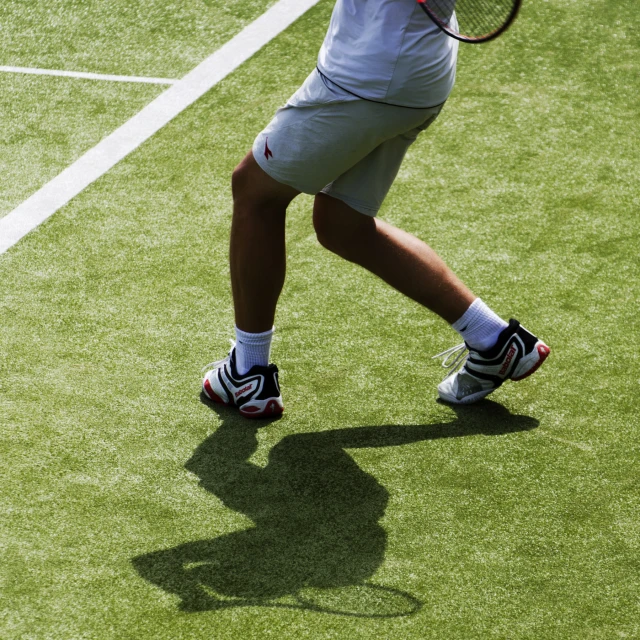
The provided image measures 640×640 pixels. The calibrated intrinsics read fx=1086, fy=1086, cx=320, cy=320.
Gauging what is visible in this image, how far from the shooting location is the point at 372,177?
10.1 feet

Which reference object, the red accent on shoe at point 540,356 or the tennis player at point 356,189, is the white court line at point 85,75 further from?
the red accent on shoe at point 540,356

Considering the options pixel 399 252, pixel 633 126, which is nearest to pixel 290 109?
pixel 399 252

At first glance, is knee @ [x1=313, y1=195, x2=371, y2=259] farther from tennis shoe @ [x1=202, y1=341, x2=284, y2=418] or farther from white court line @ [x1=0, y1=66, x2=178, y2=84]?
white court line @ [x1=0, y1=66, x2=178, y2=84]

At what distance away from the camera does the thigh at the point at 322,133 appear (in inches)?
112

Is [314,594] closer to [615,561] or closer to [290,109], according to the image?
A: [615,561]

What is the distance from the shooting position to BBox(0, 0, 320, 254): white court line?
4289 millimetres

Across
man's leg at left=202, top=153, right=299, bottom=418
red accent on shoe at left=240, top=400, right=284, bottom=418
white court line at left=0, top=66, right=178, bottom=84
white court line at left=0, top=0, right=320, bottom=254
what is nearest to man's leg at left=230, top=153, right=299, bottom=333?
man's leg at left=202, top=153, right=299, bottom=418

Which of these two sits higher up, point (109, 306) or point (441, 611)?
point (441, 611)

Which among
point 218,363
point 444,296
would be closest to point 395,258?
point 444,296

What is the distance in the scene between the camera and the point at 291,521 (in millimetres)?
2820

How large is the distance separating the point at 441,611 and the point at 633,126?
3.15 metres

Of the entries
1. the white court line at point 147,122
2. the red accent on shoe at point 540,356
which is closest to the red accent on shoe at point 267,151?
the red accent on shoe at point 540,356

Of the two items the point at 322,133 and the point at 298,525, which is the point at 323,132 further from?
the point at 298,525

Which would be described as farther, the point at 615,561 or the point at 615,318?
the point at 615,318
